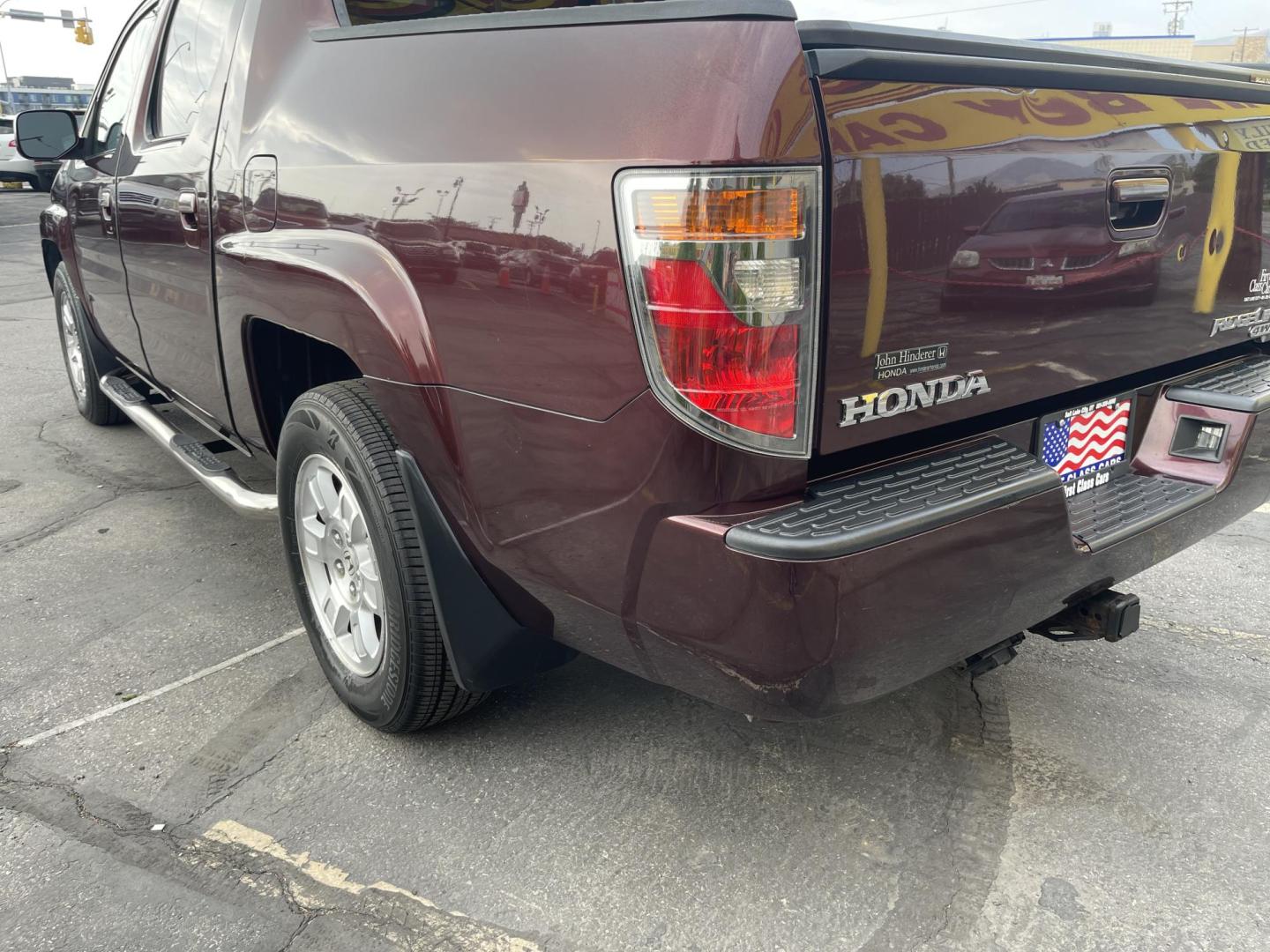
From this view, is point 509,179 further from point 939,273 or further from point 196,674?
point 196,674

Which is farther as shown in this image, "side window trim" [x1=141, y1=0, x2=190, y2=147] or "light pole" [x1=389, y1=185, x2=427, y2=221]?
"side window trim" [x1=141, y1=0, x2=190, y2=147]

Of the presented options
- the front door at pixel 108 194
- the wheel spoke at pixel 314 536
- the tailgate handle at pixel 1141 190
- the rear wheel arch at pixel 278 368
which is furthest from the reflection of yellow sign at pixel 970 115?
the front door at pixel 108 194

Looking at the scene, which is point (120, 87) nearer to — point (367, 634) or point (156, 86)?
point (156, 86)

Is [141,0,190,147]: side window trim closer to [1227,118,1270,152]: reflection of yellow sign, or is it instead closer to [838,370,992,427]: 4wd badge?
[838,370,992,427]: 4wd badge

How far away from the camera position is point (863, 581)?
174cm

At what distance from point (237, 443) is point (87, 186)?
1588 millimetres

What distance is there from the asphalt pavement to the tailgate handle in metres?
1.38

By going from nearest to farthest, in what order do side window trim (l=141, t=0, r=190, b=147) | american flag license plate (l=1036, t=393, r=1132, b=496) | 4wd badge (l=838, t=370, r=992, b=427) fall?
4wd badge (l=838, t=370, r=992, b=427) < american flag license plate (l=1036, t=393, r=1132, b=496) < side window trim (l=141, t=0, r=190, b=147)

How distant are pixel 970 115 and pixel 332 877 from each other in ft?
6.55

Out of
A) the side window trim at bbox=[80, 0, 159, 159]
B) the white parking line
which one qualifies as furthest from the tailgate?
the side window trim at bbox=[80, 0, 159, 159]

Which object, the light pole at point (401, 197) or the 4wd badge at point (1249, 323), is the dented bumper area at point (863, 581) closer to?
the 4wd badge at point (1249, 323)

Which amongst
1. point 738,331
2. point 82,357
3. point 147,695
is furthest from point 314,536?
point 82,357

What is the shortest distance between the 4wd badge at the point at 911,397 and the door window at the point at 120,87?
128 inches

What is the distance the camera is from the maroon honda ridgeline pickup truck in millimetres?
1700
